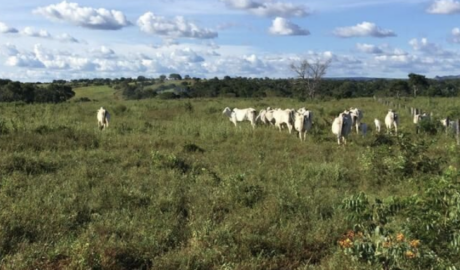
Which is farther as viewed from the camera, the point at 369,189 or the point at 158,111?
the point at 158,111

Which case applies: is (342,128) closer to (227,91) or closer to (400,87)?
(227,91)

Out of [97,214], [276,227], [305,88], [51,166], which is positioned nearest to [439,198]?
[276,227]

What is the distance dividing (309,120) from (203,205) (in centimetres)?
1100

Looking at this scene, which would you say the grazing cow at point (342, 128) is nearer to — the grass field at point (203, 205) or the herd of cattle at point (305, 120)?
the herd of cattle at point (305, 120)

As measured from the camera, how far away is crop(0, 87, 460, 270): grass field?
5602mm

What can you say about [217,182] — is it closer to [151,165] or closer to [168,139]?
[151,165]

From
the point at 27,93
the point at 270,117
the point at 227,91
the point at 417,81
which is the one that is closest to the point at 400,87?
the point at 417,81

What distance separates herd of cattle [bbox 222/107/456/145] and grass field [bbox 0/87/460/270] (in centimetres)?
219

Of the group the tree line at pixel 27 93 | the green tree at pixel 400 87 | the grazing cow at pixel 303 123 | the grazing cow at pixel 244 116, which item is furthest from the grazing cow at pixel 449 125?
the green tree at pixel 400 87

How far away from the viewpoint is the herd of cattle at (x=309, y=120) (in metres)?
16.9

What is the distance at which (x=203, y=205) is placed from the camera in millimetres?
8031

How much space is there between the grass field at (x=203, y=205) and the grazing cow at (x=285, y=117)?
5636 mm

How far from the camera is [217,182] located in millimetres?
9703

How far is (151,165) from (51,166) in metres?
2.14
